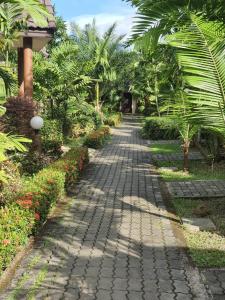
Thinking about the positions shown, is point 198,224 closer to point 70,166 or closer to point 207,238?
point 207,238

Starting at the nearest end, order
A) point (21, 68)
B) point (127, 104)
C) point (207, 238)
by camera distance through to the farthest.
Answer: point (207, 238) < point (21, 68) < point (127, 104)

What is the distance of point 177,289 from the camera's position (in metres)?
5.12

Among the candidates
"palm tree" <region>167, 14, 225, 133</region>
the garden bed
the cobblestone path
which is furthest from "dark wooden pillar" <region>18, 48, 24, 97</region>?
"palm tree" <region>167, 14, 225, 133</region>

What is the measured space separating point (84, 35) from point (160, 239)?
25.7 meters

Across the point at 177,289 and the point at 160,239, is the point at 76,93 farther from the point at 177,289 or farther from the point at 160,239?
the point at 177,289

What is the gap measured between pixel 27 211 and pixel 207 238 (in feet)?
8.66

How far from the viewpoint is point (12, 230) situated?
5.97m

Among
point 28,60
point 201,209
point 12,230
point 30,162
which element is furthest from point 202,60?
point 28,60

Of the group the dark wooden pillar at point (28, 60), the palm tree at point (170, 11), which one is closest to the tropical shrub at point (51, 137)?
the dark wooden pillar at point (28, 60)

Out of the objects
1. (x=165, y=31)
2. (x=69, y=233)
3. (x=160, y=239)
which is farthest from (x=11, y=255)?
(x=165, y=31)

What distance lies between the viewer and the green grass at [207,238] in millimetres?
6066

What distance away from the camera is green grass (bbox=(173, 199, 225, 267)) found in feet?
19.9

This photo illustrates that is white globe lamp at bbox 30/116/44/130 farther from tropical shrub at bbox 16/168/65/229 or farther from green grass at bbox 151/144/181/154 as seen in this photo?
green grass at bbox 151/144/181/154

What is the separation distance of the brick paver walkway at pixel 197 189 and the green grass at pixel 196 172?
0.66 metres
